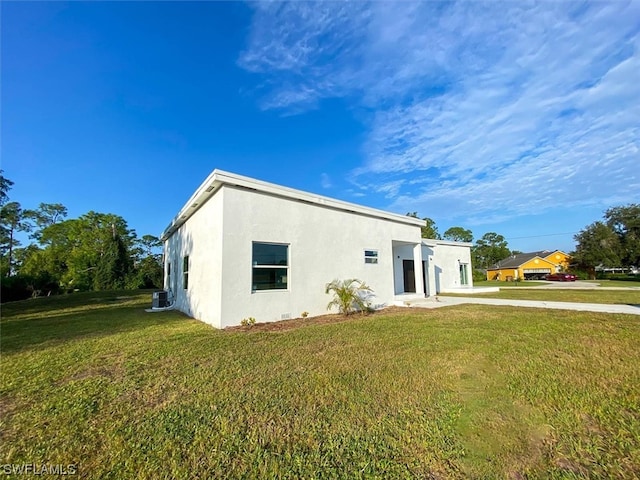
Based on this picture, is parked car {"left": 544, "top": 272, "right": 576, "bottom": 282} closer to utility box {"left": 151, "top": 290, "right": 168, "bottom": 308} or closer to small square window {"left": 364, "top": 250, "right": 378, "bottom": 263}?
small square window {"left": 364, "top": 250, "right": 378, "bottom": 263}

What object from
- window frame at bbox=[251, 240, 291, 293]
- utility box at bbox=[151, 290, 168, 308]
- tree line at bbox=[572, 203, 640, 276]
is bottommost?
utility box at bbox=[151, 290, 168, 308]

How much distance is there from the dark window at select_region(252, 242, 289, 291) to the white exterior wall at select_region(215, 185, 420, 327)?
0.16 m

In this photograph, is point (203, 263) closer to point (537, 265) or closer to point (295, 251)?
point (295, 251)

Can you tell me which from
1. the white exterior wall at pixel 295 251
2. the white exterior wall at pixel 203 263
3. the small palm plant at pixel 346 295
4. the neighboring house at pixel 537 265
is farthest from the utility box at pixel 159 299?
the neighboring house at pixel 537 265

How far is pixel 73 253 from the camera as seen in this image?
27969 millimetres

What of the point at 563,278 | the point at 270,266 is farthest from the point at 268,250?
the point at 563,278

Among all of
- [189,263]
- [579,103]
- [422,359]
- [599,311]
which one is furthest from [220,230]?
[579,103]

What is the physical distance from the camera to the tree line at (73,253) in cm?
2361

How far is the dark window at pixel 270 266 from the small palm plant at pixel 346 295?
5.81ft

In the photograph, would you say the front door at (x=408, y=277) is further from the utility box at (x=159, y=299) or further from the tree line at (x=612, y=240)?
the tree line at (x=612, y=240)

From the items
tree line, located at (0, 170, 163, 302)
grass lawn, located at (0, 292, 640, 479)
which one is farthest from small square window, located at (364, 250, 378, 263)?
tree line, located at (0, 170, 163, 302)

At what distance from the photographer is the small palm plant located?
907 centimetres

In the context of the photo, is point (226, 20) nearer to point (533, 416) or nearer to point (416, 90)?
point (416, 90)

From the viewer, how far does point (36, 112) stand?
8.59 metres
